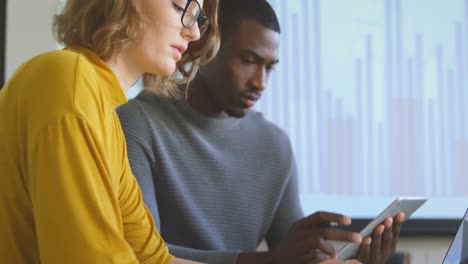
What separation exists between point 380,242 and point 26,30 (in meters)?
1.45

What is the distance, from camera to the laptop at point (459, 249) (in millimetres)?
1271

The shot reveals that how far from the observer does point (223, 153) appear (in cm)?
200

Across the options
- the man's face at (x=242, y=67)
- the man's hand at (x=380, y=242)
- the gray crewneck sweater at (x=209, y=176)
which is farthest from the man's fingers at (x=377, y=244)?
the man's face at (x=242, y=67)

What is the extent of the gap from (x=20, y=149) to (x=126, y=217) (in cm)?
Answer: 32

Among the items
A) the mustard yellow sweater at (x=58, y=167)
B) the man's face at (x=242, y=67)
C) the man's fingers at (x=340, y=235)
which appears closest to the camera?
the mustard yellow sweater at (x=58, y=167)

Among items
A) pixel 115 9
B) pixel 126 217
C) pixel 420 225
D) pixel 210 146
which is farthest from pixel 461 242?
pixel 420 225

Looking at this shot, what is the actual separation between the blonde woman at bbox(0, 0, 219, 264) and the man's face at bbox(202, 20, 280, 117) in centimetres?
75

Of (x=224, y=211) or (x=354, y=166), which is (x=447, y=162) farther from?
(x=224, y=211)

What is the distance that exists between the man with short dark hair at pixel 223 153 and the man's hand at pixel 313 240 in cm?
12

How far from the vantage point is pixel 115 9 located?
119 cm

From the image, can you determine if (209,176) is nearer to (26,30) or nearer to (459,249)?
(459,249)

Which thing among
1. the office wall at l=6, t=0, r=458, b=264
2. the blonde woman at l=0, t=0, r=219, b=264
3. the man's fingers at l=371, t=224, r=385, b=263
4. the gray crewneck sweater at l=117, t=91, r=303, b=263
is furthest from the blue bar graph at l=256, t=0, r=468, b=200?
the blonde woman at l=0, t=0, r=219, b=264

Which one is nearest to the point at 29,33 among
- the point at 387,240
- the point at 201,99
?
the point at 201,99

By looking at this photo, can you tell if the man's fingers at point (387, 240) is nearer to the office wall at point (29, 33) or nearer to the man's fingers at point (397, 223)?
the man's fingers at point (397, 223)
